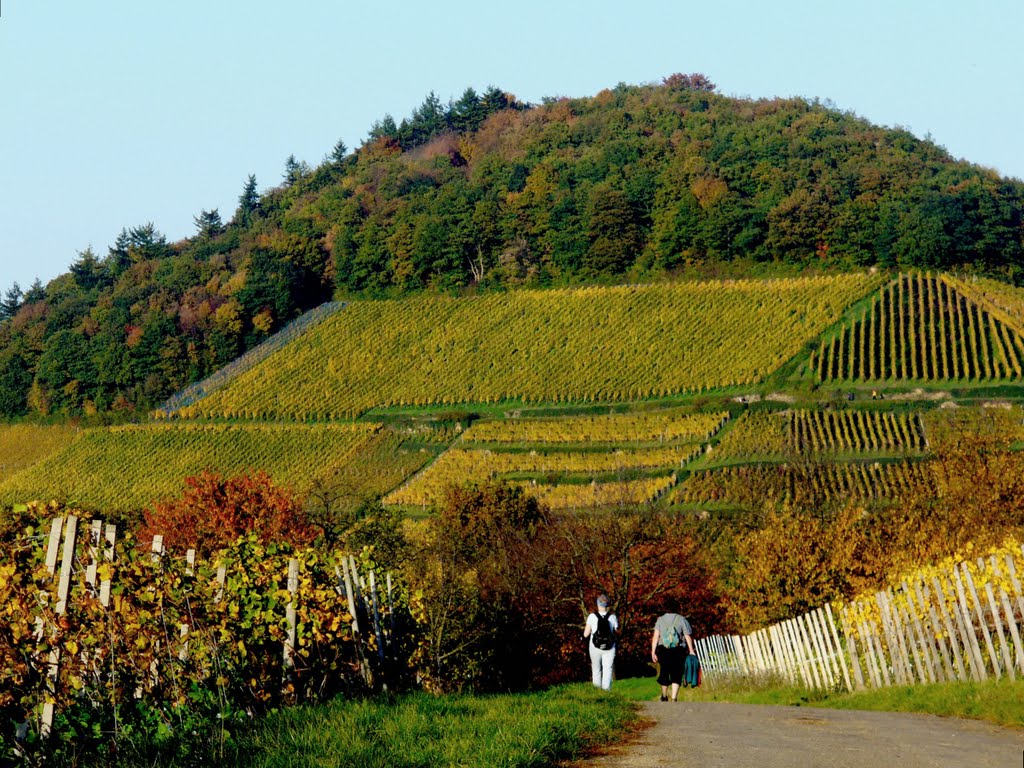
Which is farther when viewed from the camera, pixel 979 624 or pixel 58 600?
pixel 979 624

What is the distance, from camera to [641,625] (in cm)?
4516

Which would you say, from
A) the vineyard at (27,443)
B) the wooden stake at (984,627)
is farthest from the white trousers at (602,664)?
the vineyard at (27,443)

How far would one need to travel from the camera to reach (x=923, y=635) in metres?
18.0

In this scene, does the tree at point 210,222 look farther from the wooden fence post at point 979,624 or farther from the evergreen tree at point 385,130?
the wooden fence post at point 979,624

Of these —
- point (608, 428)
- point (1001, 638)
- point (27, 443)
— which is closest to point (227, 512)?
point (608, 428)

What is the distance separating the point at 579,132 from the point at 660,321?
65.4 m

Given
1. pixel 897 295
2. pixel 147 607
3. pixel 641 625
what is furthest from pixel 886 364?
pixel 147 607

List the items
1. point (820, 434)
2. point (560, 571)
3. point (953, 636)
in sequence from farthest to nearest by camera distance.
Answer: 1. point (820, 434)
2. point (560, 571)
3. point (953, 636)

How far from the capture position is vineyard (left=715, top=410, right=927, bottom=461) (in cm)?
6738

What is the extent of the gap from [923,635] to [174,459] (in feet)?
250

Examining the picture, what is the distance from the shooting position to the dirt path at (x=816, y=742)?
35.3ft

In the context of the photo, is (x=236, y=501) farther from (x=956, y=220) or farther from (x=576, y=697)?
(x=956, y=220)

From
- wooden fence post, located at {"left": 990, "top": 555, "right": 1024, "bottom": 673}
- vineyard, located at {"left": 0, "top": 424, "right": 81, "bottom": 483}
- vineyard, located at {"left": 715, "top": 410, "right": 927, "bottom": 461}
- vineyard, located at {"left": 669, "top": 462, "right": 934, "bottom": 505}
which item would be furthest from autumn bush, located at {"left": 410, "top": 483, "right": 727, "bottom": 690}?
vineyard, located at {"left": 0, "top": 424, "right": 81, "bottom": 483}

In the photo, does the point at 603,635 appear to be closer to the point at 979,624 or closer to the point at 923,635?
the point at 923,635
